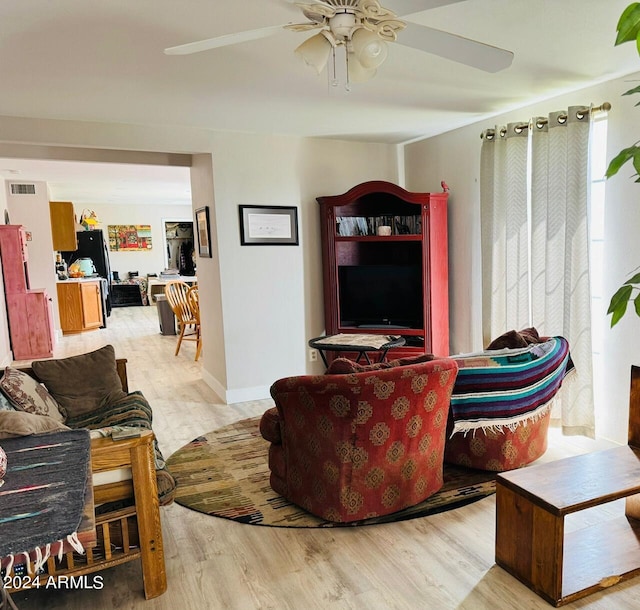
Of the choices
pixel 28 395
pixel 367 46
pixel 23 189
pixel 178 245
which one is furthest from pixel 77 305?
pixel 367 46

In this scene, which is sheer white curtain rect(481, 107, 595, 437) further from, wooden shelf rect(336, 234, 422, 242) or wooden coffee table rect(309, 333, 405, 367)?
wooden coffee table rect(309, 333, 405, 367)

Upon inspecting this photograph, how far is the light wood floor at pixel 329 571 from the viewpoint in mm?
1964

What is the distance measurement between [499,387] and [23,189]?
Result: 7322mm

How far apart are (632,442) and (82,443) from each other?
2347 mm

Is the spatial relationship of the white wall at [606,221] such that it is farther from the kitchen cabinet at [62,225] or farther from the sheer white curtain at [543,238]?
the kitchen cabinet at [62,225]

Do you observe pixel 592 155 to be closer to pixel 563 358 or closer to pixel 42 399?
pixel 563 358

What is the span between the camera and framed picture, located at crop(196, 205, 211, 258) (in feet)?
14.8

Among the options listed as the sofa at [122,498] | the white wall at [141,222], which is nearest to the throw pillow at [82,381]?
the sofa at [122,498]

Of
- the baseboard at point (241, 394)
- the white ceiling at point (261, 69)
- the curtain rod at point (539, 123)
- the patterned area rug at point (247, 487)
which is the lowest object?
the patterned area rug at point (247, 487)

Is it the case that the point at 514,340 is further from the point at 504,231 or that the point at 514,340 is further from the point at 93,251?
the point at 93,251

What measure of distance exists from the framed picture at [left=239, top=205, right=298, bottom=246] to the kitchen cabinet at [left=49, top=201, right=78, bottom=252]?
214 inches

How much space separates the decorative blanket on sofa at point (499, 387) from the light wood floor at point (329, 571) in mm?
433

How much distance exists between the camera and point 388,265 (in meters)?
4.64

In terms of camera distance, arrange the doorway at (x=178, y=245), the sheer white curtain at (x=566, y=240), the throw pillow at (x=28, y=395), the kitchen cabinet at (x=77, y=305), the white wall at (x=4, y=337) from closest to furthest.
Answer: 1. the throw pillow at (x=28, y=395)
2. the sheer white curtain at (x=566, y=240)
3. the white wall at (x=4, y=337)
4. the kitchen cabinet at (x=77, y=305)
5. the doorway at (x=178, y=245)
